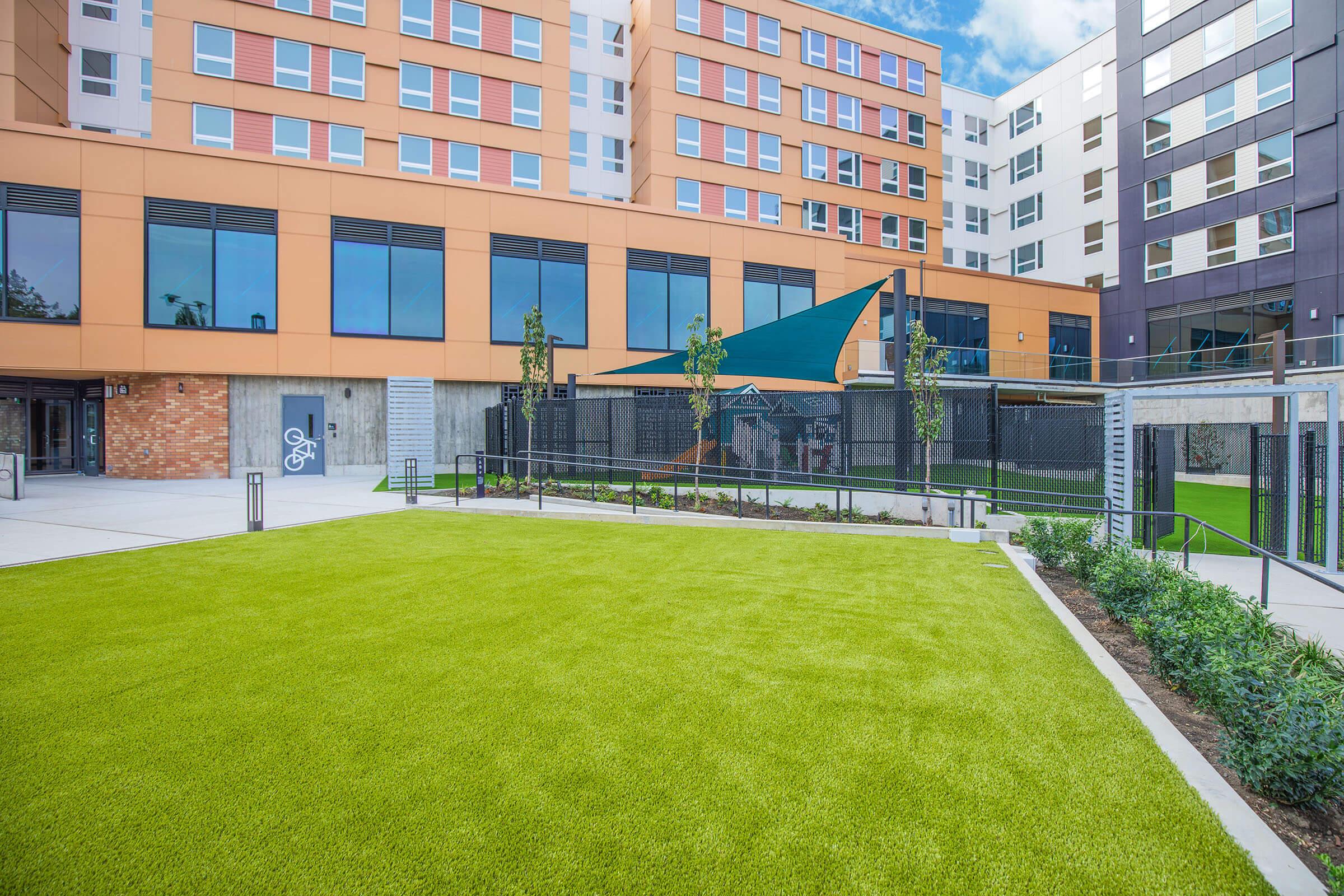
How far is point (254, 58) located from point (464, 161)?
24.3ft

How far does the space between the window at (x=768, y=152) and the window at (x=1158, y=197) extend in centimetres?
1676

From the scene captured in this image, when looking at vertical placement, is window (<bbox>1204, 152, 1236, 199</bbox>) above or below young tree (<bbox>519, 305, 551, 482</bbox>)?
above

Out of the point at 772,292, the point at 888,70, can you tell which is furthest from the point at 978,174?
the point at 772,292

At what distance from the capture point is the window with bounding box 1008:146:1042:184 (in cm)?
3728

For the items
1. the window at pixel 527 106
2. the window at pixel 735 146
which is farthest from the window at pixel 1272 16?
the window at pixel 527 106

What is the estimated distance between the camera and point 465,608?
18.7 feet

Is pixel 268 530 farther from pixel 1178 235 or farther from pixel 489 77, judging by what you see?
pixel 1178 235

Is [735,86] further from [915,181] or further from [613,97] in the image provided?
[915,181]

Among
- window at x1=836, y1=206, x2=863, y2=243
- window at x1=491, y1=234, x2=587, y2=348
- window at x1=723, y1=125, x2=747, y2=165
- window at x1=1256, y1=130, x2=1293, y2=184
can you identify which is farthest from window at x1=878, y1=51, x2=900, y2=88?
window at x1=491, y1=234, x2=587, y2=348

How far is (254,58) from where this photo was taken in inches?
881

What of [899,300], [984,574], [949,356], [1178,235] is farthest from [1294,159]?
[984,574]

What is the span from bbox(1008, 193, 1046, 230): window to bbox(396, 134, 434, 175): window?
33.1 metres

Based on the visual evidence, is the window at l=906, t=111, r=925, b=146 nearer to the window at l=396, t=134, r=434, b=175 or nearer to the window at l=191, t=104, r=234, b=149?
the window at l=396, t=134, r=434, b=175

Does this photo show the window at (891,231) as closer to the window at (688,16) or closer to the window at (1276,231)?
the window at (688,16)
